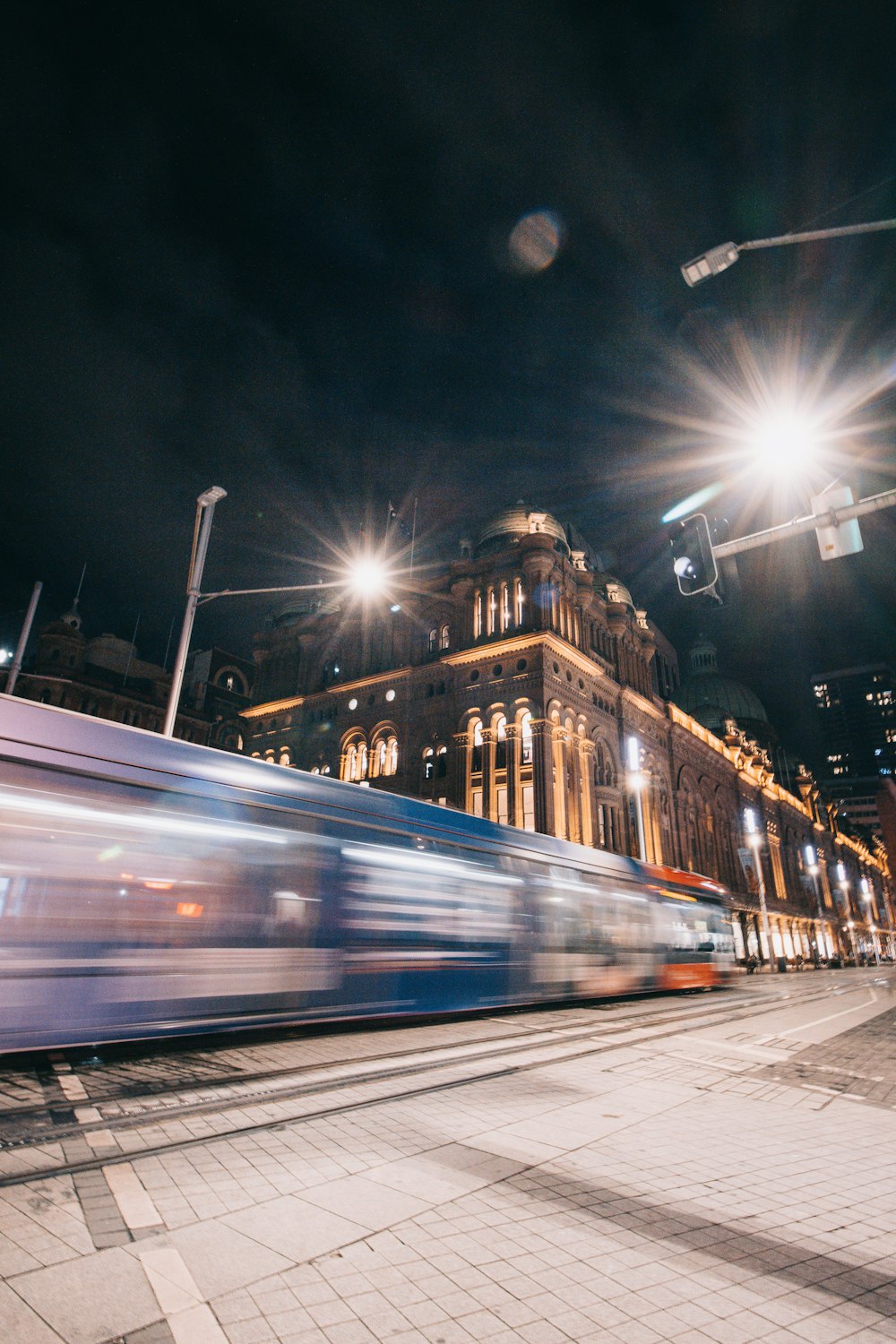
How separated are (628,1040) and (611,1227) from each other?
7.67m

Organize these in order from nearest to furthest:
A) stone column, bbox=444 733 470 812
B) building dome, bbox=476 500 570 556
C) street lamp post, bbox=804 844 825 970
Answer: stone column, bbox=444 733 470 812 < building dome, bbox=476 500 570 556 < street lamp post, bbox=804 844 825 970

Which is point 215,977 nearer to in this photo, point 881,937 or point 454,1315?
point 454,1315

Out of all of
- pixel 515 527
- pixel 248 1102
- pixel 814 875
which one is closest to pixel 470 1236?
pixel 248 1102

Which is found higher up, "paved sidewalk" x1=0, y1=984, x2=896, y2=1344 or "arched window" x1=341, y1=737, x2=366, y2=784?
"arched window" x1=341, y1=737, x2=366, y2=784

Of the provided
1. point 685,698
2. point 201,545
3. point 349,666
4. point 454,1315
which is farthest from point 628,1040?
point 685,698

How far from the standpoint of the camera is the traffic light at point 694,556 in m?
7.23

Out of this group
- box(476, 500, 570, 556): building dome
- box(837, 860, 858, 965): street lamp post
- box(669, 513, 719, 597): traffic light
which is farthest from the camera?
box(837, 860, 858, 965): street lamp post

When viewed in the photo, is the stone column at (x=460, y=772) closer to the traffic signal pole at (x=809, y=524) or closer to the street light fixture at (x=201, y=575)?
the street light fixture at (x=201, y=575)

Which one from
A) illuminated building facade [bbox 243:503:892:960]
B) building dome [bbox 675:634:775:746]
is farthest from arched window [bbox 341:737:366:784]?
building dome [bbox 675:634:775:746]

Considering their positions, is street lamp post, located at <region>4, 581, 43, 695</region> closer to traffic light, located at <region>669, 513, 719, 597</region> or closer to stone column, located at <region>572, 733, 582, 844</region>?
traffic light, located at <region>669, 513, 719, 597</region>

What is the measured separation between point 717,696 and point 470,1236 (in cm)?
9208

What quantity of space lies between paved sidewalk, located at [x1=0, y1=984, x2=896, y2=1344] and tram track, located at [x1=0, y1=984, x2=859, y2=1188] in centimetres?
30

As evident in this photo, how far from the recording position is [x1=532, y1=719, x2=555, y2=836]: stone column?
3441 centimetres

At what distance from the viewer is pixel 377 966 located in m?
9.64
